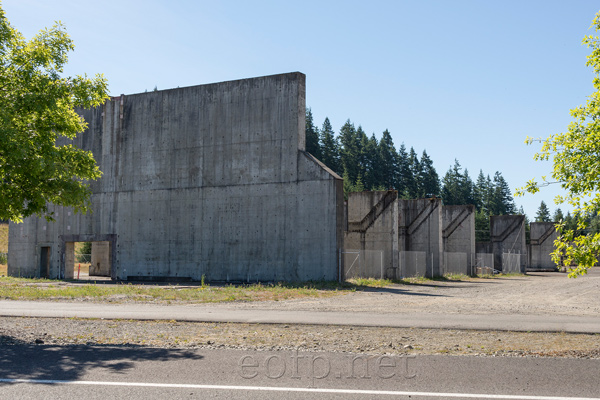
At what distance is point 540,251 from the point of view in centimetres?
8400

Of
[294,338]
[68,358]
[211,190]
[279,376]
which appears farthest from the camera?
[211,190]

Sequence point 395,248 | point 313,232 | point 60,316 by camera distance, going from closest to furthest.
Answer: point 60,316 → point 313,232 → point 395,248

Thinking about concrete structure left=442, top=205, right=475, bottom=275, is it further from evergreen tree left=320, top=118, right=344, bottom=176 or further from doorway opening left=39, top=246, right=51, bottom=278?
evergreen tree left=320, top=118, right=344, bottom=176

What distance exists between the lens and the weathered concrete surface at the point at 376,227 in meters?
36.6

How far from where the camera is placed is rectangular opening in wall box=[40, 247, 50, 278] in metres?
40.0

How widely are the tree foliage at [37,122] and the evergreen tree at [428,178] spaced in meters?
132

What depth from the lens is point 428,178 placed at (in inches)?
5595

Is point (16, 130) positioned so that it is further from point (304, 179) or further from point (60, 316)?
point (304, 179)

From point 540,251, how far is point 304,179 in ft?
209

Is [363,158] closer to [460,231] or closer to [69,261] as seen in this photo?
[460,231]

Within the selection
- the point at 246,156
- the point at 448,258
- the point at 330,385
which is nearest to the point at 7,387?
the point at 330,385

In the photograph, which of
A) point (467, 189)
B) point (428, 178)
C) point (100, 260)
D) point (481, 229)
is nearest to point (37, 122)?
point (100, 260)

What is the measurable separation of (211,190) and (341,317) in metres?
20.8

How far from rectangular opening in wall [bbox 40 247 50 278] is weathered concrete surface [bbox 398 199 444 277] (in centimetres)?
2767
